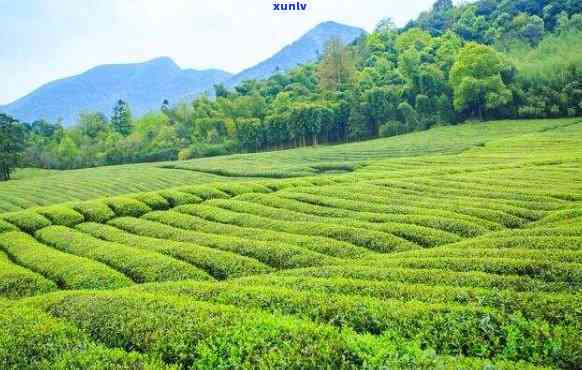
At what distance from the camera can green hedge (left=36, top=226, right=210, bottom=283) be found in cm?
1916

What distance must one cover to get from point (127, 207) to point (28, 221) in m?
5.86

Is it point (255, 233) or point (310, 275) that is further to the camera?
point (255, 233)

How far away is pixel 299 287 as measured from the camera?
48.5ft

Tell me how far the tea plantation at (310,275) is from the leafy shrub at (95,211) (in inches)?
5.4

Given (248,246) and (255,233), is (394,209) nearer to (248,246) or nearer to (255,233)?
(255,233)

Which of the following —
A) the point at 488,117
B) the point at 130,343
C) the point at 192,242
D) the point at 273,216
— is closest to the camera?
the point at 130,343

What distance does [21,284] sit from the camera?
62.2 feet

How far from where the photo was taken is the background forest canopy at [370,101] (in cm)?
A: 9756

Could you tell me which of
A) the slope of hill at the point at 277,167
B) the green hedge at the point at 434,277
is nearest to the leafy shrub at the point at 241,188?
the slope of hill at the point at 277,167

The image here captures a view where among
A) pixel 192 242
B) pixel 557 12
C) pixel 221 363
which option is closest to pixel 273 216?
pixel 192 242

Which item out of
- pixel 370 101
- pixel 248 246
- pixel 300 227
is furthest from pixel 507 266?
pixel 370 101

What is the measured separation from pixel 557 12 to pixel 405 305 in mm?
170817

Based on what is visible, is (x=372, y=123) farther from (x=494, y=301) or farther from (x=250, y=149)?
(x=494, y=301)

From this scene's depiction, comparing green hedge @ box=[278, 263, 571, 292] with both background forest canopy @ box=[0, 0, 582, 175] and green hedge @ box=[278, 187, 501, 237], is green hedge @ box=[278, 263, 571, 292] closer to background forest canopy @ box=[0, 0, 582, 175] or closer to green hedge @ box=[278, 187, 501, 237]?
green hedge @ box=[278, 187, 501, 237]
